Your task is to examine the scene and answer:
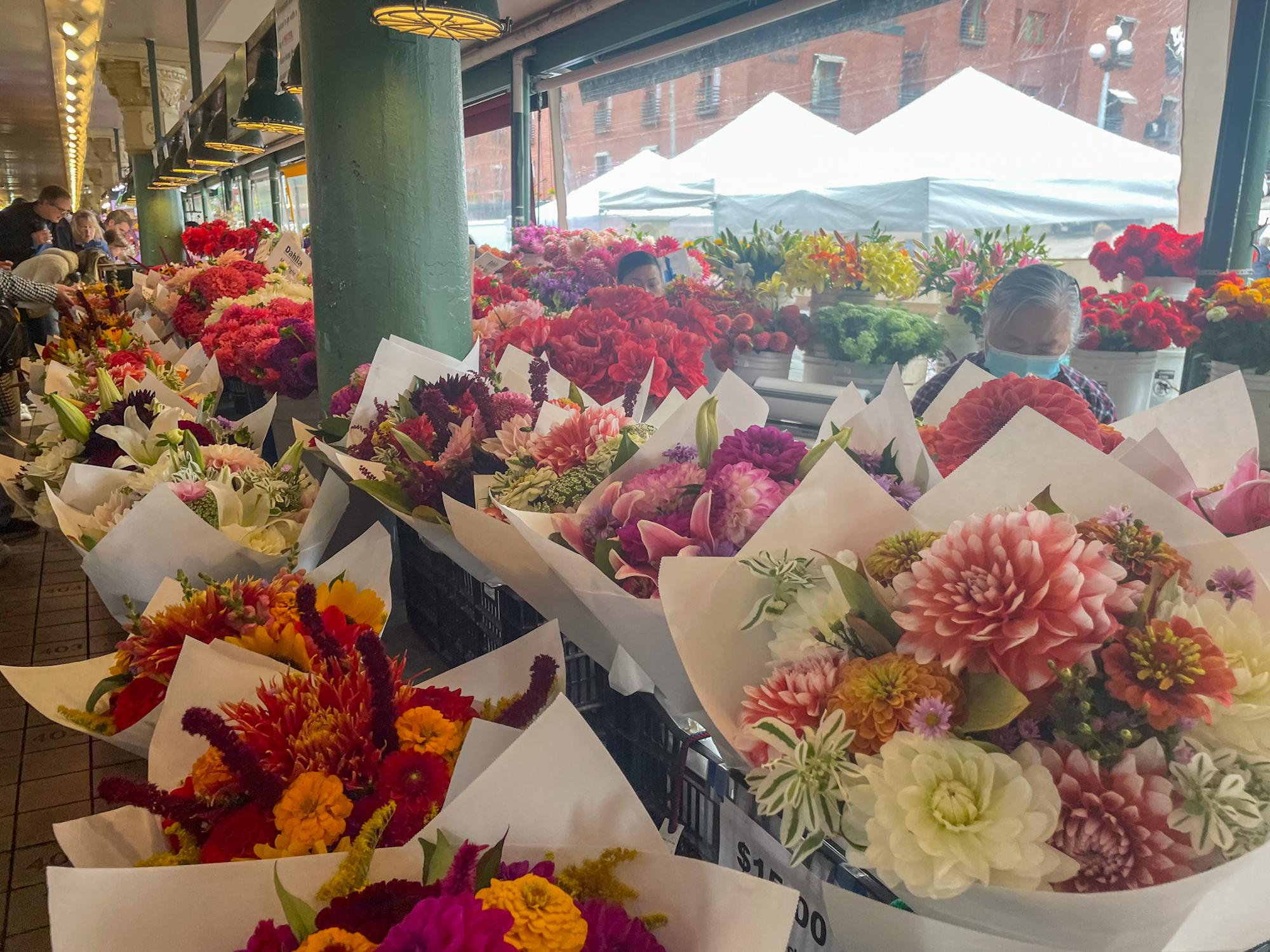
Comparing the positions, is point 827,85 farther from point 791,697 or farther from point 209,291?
point 791,697

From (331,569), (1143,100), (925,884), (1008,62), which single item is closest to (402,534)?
(331,569)

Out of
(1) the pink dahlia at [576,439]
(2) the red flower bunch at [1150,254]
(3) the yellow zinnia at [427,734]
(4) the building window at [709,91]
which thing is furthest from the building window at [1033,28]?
(3) the yellow zinnia at [427,734]

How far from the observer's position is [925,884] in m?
0.52

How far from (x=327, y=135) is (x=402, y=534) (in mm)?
918

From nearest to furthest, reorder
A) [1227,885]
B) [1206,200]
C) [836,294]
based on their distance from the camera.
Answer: [1227,885], [1206,200], [836,294]

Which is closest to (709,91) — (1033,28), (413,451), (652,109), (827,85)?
(652,109)

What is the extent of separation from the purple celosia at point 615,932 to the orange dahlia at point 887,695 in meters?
0.18

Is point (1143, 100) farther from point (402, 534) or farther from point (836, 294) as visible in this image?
point (402, 534)

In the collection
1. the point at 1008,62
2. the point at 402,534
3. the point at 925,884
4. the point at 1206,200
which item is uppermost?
the point at 1008,62

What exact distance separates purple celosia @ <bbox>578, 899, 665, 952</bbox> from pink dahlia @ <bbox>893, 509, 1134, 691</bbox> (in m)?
0.25

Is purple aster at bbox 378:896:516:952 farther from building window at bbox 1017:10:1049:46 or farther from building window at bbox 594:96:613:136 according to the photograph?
building window at bbox 594:96:613:136

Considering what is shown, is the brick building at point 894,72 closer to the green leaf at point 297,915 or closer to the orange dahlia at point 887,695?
the orange dahlia at point 887,695

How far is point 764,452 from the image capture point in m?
0.85

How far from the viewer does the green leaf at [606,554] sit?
0.84 m
